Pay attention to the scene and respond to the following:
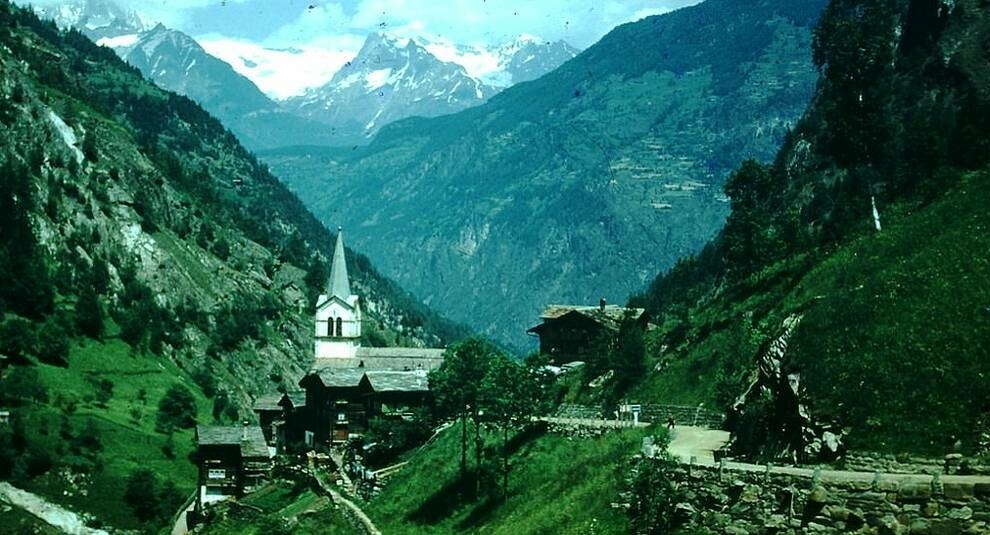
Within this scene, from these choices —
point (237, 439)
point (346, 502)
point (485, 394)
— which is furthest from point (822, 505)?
point (237, 439)

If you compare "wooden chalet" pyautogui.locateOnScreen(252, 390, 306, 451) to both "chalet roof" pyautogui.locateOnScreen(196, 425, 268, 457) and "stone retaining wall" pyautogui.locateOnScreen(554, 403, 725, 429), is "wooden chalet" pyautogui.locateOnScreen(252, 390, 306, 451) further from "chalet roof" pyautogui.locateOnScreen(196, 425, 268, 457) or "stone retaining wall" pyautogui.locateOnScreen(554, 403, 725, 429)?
"stone retaining wall" pyautogui.locateOnScreen(554, 403, 725, 429)

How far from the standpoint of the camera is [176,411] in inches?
5517

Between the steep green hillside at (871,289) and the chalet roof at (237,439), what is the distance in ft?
139

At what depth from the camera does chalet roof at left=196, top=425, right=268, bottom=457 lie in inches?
4031

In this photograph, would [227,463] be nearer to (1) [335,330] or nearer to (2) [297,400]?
(2) [297,400]

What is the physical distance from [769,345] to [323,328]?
10673 cm

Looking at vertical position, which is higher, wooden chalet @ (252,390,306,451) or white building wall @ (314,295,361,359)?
white building wall @ (314,295,361,359)

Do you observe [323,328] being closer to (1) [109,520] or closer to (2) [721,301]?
(1) [109,520]

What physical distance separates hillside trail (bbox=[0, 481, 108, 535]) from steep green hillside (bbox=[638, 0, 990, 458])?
62822 millimetres

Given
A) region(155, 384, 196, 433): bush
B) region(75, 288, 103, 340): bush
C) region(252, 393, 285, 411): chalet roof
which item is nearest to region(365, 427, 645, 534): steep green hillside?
region(252, 393, 285, 411): chalet roof

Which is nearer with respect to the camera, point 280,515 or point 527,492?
point 527,492

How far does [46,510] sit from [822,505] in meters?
100

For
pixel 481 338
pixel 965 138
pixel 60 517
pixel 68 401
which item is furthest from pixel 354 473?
pixel 68 401

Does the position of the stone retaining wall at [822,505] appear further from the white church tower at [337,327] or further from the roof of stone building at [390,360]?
the white church tower at [337,327]
